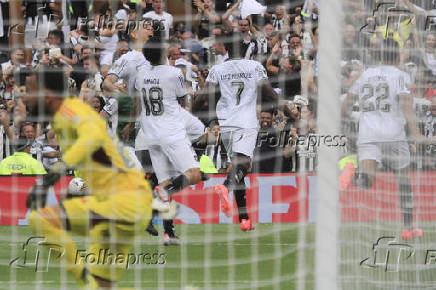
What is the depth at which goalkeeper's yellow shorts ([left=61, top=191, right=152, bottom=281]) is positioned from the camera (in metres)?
6.39

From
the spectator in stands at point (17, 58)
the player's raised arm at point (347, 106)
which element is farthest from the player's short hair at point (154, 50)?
the player's raised arm at point (347, 106)

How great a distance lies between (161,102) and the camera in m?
10.6

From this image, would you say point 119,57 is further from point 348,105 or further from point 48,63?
point 348,105

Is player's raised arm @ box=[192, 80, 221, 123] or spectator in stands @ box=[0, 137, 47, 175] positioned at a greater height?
player's raised arm @ box=[192, 80, 221, 123]

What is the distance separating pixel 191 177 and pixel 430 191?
2671 millimetres

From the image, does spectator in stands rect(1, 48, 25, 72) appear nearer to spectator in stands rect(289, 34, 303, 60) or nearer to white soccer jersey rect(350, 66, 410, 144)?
spectator in stands rect(289, 34, 303, 60)

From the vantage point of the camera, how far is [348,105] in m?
6.90

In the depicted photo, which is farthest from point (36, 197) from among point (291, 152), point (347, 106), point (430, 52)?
point (291, 152)

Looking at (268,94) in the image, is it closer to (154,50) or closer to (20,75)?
(154,50)

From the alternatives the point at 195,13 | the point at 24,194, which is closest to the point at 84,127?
the point at 195,13

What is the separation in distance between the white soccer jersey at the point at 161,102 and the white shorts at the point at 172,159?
0.08 meters

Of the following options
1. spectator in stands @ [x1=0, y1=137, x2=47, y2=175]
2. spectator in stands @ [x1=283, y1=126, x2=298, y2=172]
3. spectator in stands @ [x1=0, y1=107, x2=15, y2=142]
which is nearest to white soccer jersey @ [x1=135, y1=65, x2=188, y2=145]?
spectator in stands @ [x1=0, y1=107, x2=15, y2=142]

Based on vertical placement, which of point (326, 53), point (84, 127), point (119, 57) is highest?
point (119, 57)
